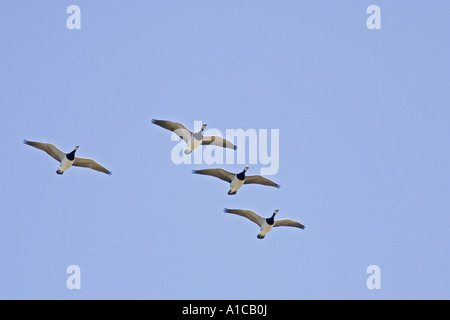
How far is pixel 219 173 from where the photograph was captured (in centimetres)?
3906

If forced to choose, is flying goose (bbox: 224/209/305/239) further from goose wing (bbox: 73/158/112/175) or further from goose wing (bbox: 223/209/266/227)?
goose wing (bbox: 73/158/112/175)

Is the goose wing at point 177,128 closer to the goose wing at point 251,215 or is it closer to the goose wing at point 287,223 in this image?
the goose wing at point 251,215

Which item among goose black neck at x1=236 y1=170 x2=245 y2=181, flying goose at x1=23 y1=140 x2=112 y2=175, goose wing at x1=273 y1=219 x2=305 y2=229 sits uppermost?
flying goose at x1=23 y1=140 x2=112 y2=175

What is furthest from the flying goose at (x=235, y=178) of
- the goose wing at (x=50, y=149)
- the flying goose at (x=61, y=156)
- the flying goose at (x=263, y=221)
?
the goose wing at (x=50, y=149)

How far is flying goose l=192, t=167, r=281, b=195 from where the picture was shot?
Answer: 38.8 m

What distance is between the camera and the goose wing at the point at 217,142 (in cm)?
3834

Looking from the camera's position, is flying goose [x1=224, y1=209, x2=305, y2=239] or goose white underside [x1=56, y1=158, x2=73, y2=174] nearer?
goose white underside [x1=56, y1=158, x2=73, y2=174]

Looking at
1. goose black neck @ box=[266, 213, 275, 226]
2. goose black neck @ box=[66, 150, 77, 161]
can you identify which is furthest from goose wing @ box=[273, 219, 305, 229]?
goose black neck @ box=[66, 150, 77, 161]

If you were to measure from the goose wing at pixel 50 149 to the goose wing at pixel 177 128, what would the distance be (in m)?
3.88

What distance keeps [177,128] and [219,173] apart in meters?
2.65

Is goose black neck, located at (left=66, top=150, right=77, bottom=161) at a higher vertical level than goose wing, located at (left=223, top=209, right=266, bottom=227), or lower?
higher

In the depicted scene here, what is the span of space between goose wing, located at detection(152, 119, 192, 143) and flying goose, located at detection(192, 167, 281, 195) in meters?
1.50
